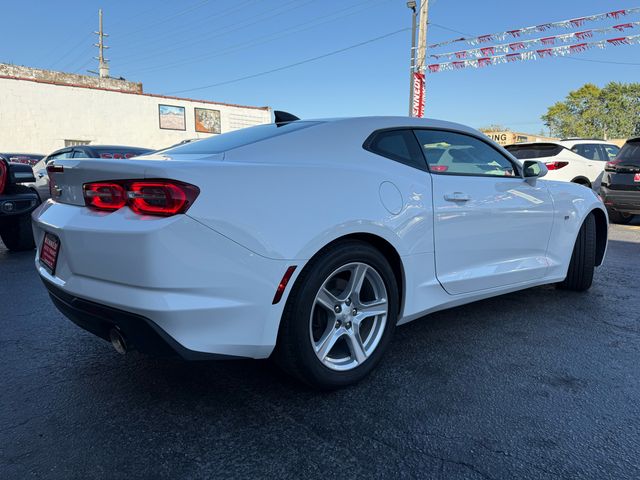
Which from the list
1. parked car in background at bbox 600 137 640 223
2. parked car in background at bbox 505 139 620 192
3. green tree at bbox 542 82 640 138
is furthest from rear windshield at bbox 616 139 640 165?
green tree at bbox 542 82 640 138

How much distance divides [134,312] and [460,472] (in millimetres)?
1404

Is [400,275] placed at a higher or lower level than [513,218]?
lower

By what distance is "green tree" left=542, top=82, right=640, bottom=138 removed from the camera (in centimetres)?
5750

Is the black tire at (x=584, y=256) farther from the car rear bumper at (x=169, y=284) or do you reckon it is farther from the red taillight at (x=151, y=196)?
the red taillight at (x=151, y=196)

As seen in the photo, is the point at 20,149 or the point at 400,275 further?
the point at 20,149

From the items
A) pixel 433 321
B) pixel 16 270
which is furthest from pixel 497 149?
pixel 16 270

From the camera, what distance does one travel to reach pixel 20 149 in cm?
2317

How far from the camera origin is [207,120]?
28.7m

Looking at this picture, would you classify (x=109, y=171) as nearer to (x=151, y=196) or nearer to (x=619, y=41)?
(x=151, y=196)

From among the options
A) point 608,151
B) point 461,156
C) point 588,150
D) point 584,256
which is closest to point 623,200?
point 588,150

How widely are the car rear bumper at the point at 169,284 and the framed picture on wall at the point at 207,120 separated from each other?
27.9 metres

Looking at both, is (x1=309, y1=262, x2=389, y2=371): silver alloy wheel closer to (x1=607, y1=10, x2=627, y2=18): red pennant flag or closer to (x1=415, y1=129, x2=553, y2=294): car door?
(x1=415, y1=129, x2=553, y2=294): car door

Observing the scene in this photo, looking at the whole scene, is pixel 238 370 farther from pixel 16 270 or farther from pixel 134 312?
pixel 16 270

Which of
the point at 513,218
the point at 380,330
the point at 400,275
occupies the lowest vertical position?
the point at 380,330
